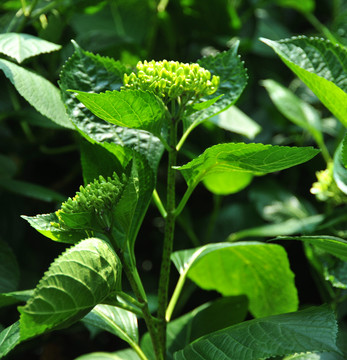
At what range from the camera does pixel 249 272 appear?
785mm

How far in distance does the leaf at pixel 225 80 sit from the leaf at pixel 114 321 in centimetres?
29

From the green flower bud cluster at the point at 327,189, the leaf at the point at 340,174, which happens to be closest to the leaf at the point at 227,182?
the green flower bud cluster at the point at 327,189

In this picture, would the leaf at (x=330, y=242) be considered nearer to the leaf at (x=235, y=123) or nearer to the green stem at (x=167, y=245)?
the green stem at (x=167, y=245)

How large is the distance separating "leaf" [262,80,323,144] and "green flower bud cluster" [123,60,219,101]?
1.50 feet

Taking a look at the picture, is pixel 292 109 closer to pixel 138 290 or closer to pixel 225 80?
pixel 225 80

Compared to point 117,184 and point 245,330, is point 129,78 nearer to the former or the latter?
point 117,184

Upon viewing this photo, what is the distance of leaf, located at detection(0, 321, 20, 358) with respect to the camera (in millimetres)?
526

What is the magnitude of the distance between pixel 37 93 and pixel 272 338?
479mm

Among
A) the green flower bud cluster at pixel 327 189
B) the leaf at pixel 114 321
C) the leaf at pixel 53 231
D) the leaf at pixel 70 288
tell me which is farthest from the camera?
the green flower bud cluster at pixel 327 189

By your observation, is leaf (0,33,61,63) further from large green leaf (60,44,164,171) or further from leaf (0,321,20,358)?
leaf (0,321,20,358)

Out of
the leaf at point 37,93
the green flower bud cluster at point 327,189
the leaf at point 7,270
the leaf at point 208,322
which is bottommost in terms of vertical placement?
the leaf at point 208,322

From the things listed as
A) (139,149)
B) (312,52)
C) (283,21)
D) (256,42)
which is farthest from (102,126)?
(283,21)

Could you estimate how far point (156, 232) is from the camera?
115 cm

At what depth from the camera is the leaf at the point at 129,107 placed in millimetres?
551
